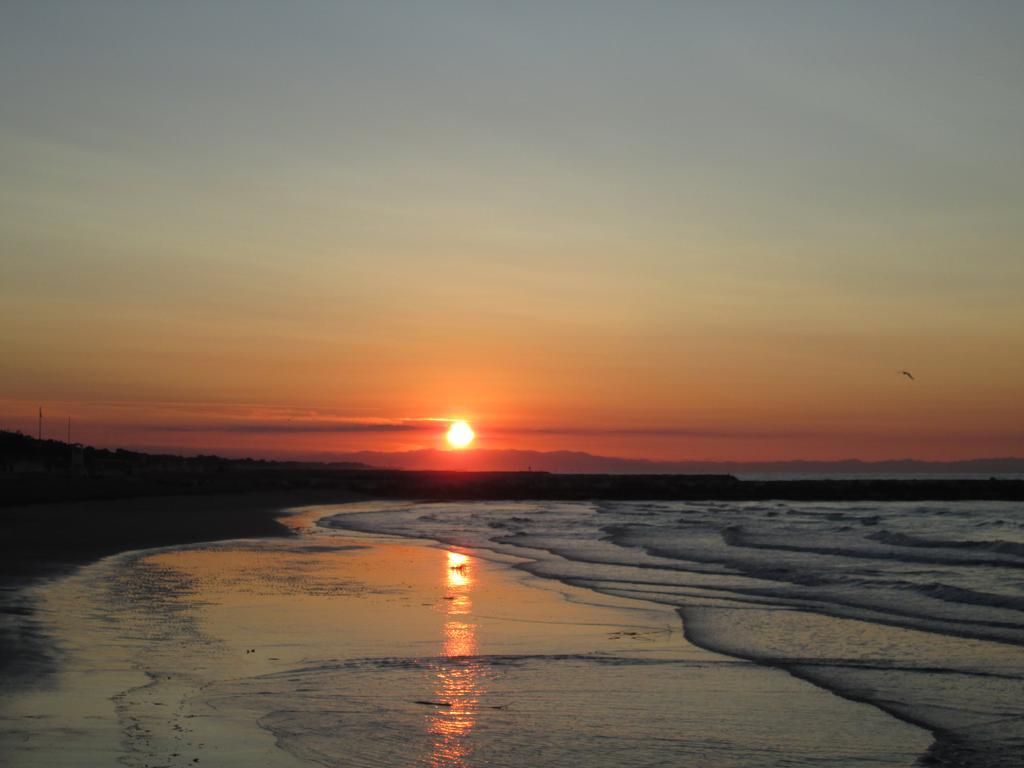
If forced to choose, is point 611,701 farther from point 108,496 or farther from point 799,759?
point 108,496

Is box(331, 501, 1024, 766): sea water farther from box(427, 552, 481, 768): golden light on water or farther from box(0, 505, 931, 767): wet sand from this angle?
box(427, 552, 481, 768): golden light on water

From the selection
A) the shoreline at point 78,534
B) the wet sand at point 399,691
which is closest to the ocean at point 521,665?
the wet sand at point 399,691

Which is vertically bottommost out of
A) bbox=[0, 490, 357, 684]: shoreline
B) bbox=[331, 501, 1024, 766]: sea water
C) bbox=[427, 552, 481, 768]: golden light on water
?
bbox=[331, 501, 1024, 766]: sea water

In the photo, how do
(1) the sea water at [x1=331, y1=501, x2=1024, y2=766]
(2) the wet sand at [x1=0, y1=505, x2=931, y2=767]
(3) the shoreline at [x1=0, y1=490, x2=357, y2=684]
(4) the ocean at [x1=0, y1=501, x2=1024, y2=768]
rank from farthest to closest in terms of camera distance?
(3) the shoreline at [x1=0, y1=490, x2=357, y2=684]
(1) the sea water at [x1=331, y1=501, x2=1024, y2=766]
(4) the ocean at [x1=0, y1=501, x2=1024, y2=768]
(2) the wet sand at [x1=0, y1=505, x2=931, y2=767]

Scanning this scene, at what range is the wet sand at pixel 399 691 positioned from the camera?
8.59 m

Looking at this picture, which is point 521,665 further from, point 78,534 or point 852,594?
point 78,534

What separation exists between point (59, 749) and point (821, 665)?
355 inches

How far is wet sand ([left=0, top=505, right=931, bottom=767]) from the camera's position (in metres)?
8.59

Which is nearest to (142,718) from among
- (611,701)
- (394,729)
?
(394,729)

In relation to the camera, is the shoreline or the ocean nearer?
the ocean

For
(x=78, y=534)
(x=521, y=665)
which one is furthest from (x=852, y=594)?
(x=78, y=534)

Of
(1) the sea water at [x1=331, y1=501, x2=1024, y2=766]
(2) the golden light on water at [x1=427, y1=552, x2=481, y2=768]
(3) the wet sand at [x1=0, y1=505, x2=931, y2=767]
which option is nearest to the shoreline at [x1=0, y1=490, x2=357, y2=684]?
(3) the wet sand at [x1=0, y1=505, x2=931, y2=767]

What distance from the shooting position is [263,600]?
1780cm

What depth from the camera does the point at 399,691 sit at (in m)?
10.9
